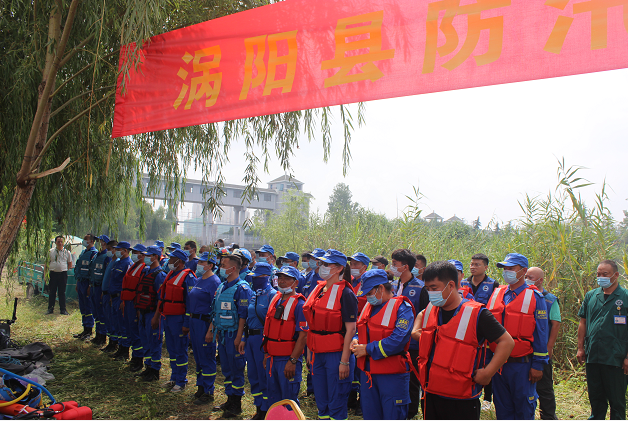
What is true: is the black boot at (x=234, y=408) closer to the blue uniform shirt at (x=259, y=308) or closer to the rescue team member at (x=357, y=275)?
the blue uniform shirt at (x=259, y=308)

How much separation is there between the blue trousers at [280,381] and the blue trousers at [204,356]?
1381mm

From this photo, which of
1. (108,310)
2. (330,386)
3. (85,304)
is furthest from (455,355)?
(85,304)

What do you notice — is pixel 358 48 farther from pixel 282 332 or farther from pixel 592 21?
pixel 282 332

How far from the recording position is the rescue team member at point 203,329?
5.81 metres

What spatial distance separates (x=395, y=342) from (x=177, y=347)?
13.0ft

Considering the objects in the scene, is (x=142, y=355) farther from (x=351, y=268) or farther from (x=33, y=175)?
(x=351, y=268)

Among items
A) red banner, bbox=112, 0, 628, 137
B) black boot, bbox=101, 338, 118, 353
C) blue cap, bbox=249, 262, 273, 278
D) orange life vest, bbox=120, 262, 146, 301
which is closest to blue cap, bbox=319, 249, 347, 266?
blue cap, bbox=249, 262, 273, 278

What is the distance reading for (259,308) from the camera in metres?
5.11

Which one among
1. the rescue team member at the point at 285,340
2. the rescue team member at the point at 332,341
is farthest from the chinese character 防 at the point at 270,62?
the rescue team member at the point at 285,340

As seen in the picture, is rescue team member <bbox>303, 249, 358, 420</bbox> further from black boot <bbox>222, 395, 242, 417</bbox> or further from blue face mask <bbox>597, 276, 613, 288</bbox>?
blue face mask <bbox>597, 276, 613, 288</bbox>

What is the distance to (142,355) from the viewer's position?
7195 mm

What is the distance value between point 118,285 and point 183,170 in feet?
9.51

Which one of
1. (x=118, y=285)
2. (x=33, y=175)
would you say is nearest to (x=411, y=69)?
(x=33, y=175)

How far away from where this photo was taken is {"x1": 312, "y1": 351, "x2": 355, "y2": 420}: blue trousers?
4211 mm
